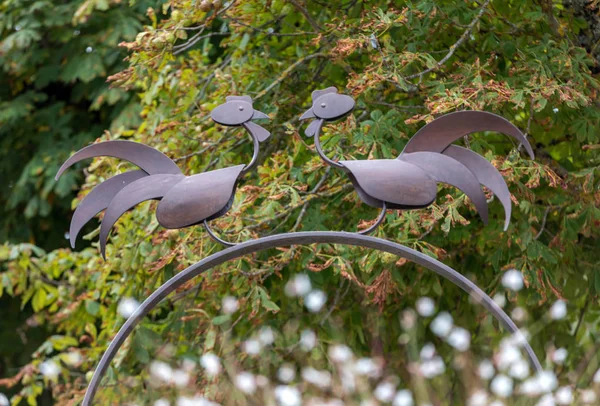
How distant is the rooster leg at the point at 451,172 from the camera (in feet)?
5.69

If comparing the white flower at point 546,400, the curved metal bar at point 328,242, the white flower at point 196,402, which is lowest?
the white flower at point 196,402

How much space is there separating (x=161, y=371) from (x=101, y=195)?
121 centimetres

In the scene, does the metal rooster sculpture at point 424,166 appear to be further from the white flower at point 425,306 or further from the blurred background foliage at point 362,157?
the white flower at point 425,306

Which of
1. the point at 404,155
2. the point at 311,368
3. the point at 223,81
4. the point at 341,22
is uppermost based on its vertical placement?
the point at 404,155

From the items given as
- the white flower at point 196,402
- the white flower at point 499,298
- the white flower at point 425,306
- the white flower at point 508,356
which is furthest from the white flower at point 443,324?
the white flower at point 196,402

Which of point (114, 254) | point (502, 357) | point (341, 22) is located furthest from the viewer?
point (114, 254)

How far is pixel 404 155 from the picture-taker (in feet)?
5.80

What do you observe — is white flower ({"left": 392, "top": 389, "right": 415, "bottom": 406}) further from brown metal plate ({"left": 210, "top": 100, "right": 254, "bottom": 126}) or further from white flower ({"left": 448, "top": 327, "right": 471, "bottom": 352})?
brown metal plate ({"left": 210, "top": 100, "right": 254, "bottom": 126})

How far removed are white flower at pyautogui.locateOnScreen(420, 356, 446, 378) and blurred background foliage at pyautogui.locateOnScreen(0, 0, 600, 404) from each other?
0.21m

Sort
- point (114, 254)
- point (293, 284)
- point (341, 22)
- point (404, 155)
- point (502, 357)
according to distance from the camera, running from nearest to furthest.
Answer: point (404, 155) < point (502, 357) < point (341, 22) < point (293, 284) < point (114, 254)

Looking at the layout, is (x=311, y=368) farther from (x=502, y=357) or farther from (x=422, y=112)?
(x=422, y=112)

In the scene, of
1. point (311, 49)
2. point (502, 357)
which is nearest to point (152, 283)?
point (311, 49)

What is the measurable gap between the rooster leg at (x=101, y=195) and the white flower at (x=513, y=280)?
1.29 meters

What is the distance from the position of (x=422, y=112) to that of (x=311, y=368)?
954mm
